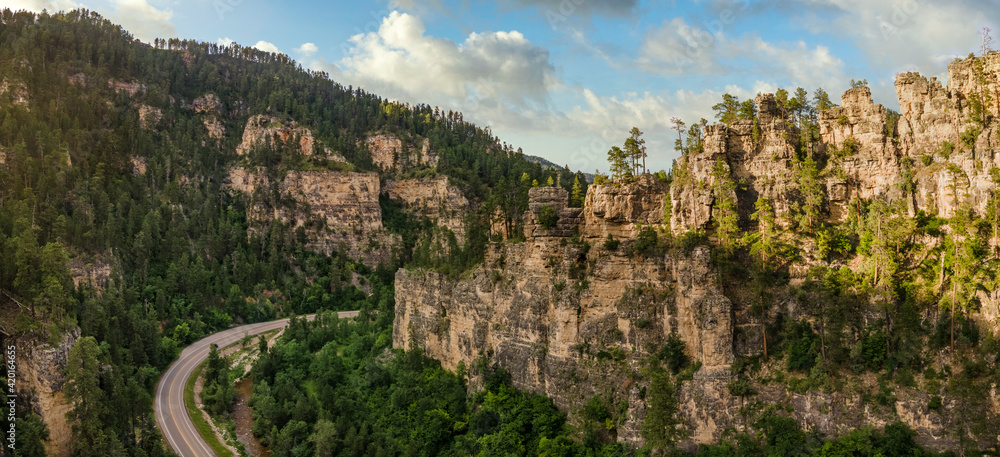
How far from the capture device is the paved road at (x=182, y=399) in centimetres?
6469

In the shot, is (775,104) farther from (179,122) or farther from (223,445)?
(179,122)

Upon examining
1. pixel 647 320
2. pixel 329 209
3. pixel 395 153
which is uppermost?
pixel 395 153

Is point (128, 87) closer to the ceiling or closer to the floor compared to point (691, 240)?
closer to the ceiling

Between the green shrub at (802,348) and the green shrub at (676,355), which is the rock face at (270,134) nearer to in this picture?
the green shrub at (676,355)

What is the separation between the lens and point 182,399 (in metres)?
74.1

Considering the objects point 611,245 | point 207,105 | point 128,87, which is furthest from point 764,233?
point 207,105

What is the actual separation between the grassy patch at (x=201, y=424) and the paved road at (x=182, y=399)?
0.44 metres

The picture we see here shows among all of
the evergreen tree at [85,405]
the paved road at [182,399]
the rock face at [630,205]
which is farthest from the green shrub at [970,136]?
the paved road at [182,399]

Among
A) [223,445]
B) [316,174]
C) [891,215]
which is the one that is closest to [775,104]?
[891,215]

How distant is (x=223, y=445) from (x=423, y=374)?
20443 mm

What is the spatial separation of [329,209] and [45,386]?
84.9 meters

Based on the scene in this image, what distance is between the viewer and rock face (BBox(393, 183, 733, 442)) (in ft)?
151

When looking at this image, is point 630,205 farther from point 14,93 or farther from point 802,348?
point 14,93

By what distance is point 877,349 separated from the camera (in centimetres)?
4178
